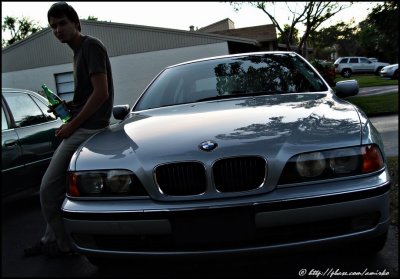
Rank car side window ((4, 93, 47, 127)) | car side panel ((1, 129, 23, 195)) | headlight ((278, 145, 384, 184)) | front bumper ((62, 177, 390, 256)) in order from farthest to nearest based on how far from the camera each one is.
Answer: car side window ((4, 93, 47, 127))
car side panel ((1, 129, 23, 195))
headlight ((278, 145, 384, 184))
front bumper ((62, 177, 390, 256))

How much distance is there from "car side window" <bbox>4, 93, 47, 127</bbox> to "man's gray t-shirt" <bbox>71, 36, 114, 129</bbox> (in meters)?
1.78

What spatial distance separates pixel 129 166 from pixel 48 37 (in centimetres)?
2155

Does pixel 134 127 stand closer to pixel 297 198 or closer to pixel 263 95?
pixel 263 95

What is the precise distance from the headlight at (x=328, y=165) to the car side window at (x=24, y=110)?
329 centimetres

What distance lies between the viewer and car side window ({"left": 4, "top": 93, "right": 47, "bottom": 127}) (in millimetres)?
4634

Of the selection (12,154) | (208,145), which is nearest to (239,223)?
(208,145)

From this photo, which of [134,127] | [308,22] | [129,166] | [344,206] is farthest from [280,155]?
[308,22]

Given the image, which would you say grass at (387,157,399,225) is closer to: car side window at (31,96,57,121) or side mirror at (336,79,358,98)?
side mirror at (336,79,358,98)

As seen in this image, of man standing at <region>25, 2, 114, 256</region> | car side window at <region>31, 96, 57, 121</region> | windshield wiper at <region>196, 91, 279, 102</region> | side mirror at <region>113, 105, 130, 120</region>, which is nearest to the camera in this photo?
man standing at <region>25, 2, 114, 256</region>

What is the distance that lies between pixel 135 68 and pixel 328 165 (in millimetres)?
19893

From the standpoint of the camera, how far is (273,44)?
1324 inches

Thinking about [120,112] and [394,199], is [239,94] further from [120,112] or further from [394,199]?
[394,199]

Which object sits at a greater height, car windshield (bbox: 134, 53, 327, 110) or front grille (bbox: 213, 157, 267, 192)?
car windshield (bbox: 134, 53, 327, 110)

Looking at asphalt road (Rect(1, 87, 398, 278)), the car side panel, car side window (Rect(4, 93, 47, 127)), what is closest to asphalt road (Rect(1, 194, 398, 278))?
asphalt road (Rect(1, 87, 398, 278))
